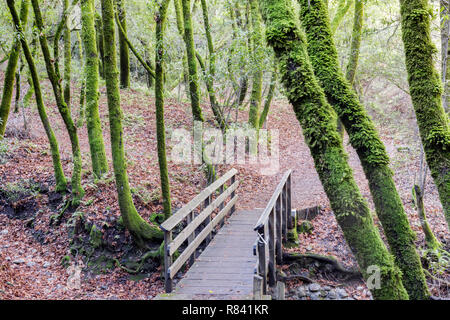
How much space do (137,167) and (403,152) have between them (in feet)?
32.9

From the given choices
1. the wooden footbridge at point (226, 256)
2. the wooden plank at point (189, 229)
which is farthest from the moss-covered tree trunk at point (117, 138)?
the wooden plank at point (189, 229)

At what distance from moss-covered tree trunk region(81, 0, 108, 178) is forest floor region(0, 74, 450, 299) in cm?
56

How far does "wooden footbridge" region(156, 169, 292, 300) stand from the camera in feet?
18.1

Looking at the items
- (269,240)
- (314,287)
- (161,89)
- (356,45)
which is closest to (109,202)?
(161,89)

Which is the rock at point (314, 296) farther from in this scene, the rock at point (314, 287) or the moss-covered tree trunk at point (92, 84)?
the moss-covered tree trunk at point (92, 84)

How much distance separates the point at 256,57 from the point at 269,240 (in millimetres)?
5573

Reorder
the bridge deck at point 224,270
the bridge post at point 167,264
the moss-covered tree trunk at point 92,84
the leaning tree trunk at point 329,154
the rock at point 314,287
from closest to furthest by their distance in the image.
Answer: the leaning tree trunk at point 329,154
the bridge deck at point 224,270
the bridge post at point 167,264
the rock at point 314,287
the moss-covered tree trunk at point 92,84

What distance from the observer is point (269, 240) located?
655 cm

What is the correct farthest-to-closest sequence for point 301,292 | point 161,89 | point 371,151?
1. point 161,89
2. point 301,292
3. point 371,151

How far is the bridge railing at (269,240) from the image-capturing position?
545 centimetres

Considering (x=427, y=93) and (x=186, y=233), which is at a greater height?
(x=427, y=93)

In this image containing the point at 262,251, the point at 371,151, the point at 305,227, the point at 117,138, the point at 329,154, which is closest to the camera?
the point at 329,154

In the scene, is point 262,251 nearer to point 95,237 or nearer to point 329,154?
point 329,154

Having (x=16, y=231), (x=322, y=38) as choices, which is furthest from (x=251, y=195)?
(x=322, y=38)
